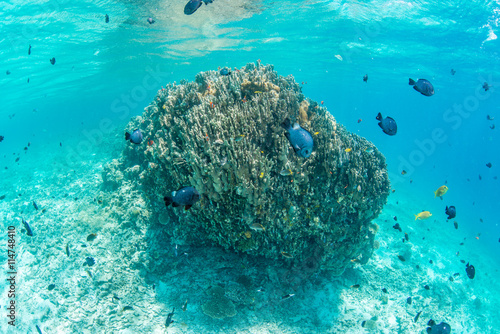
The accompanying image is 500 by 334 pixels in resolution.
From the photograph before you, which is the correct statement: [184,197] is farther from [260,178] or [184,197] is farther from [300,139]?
[260,178]

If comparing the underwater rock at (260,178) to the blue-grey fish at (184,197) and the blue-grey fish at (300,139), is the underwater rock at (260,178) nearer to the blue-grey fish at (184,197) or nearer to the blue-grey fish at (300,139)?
the blue-grey fish at (300,139)

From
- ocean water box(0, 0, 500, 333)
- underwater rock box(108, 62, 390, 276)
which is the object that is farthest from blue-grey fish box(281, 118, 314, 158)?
ocean water box(0, 0, 500, 333)

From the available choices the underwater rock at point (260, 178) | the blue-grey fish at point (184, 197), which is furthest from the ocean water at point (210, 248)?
the blue-grey fish at point (184, 197)

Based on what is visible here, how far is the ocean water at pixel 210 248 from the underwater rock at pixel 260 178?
1.35 metres

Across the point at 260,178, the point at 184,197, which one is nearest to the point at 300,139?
the point at 184,197

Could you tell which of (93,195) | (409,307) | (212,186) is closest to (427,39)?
(409,307)

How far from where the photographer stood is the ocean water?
716 cm

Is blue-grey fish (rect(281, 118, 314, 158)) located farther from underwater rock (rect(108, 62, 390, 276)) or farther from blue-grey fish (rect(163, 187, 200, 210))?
underwater rock (rect(108, 62, 390, 276))

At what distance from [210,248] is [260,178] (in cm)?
320

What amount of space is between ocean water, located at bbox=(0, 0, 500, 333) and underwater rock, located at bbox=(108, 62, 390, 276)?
1.35 metres

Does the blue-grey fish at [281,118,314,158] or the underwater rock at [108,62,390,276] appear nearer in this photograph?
the blue-grey fish at [281,118,314,158]

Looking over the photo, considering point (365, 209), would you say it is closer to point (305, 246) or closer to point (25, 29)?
point (305, 246)

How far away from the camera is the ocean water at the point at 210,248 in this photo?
716cm

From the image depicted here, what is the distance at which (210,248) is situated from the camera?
7.16 meters
